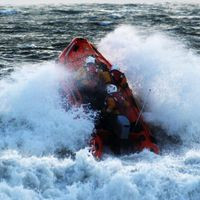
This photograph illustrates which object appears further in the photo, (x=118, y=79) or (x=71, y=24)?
(x=71, y=24)

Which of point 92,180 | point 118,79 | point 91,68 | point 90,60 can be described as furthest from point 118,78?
point 92,180

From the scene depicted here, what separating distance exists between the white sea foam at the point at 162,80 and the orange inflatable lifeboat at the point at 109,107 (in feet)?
3.45

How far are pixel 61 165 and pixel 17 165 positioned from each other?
920mm

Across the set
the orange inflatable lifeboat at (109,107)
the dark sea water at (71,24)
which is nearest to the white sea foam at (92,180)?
the orange inflatable lifeboat at (109,107)

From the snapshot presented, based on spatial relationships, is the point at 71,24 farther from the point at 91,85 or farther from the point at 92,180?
the point at 92,180

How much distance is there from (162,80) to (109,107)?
13.2 ft

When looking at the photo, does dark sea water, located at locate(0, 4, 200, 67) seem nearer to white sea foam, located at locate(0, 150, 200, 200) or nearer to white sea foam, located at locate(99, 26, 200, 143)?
white sea foam, located at locate(99, 26, 200, 143)

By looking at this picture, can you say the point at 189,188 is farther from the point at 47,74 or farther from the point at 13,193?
the point at 47,74

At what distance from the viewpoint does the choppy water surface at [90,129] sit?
30.8 feet

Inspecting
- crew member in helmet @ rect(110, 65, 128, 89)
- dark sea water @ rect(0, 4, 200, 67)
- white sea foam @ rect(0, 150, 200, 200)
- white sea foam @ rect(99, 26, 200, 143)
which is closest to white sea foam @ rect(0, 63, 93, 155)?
crew member in helmet @ rect(110, 65, 128, 89)

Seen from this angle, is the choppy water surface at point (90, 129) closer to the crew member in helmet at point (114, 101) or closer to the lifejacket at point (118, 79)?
the crew member in helmet at point (114, 101)

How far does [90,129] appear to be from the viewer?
12422mm

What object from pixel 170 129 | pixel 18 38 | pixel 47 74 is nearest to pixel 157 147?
pixel 170 129

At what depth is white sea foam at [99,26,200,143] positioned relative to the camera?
45.0 feet
